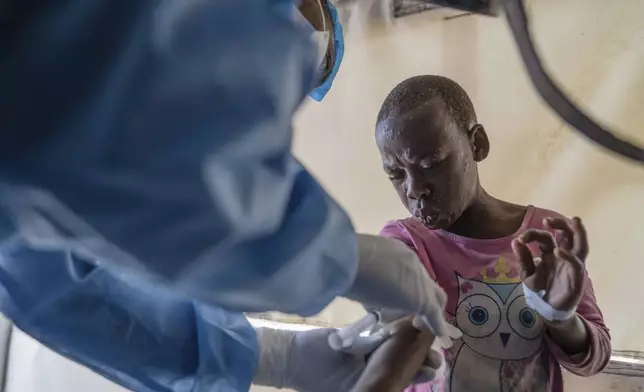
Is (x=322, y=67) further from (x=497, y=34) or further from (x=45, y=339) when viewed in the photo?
(x=497, y=34)

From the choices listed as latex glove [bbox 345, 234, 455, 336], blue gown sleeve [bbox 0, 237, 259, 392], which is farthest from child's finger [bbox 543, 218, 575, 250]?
blue gown sleeve [bbox 0, 237, 259, 392]

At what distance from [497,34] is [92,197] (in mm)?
1177

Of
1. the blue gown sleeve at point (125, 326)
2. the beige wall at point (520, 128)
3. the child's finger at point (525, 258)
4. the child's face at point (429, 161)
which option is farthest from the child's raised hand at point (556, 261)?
the beige wall at point (520, 128)

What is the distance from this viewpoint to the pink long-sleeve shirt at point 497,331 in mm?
798

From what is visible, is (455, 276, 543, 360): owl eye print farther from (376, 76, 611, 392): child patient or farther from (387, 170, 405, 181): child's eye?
(387, 170, 405, 181): child's eye

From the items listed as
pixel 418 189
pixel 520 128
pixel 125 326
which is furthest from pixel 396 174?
pixel 520 128

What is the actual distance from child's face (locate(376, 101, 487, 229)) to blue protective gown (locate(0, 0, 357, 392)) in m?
0.37

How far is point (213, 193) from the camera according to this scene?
379 mm

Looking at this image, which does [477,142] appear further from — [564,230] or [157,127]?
[157,127]

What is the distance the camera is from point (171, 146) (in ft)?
1.22

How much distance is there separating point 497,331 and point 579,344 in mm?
94

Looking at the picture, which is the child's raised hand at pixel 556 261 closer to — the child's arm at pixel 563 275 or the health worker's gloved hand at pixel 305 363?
the child's arm at pixel 563 275

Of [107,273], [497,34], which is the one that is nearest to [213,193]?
[107,273]

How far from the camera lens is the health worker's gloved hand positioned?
730 millimetres
